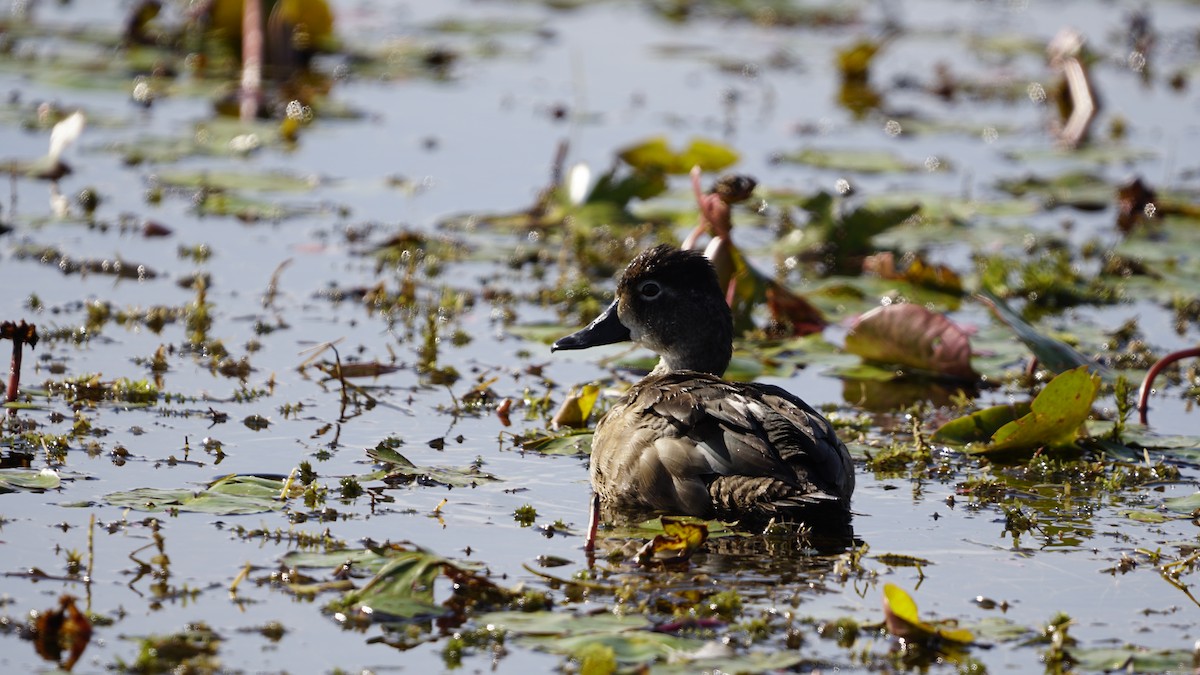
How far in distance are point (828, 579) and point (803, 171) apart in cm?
777

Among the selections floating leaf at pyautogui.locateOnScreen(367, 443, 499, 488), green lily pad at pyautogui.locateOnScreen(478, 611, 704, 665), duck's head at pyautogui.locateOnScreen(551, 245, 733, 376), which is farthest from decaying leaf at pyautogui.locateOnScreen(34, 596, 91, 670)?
duck's head at pyautogui.locateOnScreen(551, 245, 733, 376)

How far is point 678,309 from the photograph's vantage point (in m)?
7.63

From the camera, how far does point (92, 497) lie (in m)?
6.15

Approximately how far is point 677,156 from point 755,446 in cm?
528

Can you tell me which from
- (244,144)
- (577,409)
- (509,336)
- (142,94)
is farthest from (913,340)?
(142,94)

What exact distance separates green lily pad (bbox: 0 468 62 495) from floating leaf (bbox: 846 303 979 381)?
3.94 m

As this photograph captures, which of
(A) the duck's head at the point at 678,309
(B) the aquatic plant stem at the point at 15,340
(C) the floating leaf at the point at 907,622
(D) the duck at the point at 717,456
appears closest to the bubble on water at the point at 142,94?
(B) the aquatic plant stem at the point at 15,340

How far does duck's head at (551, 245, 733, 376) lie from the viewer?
25.0ft

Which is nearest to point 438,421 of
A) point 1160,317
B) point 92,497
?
point 92,497

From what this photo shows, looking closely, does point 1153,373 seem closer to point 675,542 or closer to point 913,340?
point 913,340

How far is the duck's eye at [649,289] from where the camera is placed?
7695 mm

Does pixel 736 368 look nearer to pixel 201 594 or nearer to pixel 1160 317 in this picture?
pixel 1160 317

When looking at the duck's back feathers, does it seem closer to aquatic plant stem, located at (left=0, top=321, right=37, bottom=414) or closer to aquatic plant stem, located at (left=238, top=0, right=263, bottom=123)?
aquatic plant stem, located at (left=0, top=321, right=37, bottom=414)

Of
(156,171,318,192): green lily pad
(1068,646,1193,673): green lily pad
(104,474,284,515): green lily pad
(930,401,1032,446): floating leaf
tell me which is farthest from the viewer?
(156,171,318,192): green lily pad
